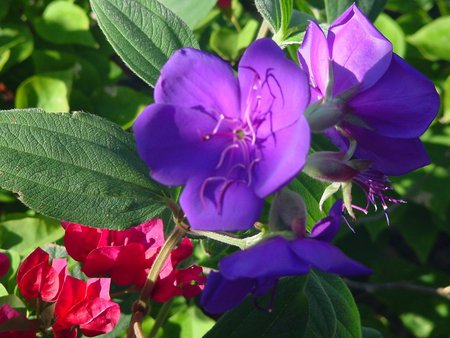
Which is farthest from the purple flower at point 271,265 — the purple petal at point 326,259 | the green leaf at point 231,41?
the green leaf at point 231,41

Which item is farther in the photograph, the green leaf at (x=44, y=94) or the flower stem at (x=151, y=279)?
the green leaf at (x=44, y=94)

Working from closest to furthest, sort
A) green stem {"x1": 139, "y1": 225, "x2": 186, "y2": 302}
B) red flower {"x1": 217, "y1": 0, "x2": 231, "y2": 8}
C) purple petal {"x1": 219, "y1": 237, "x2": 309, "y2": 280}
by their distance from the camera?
purple petal {"x1": 219, "y1": 237, "x2": 309, "y2": 280} < green stem {"x1": 139, "y1": 225, "x2": 186, "y2": 302} < red flower {"x1": 217, "y1": 0, "x2": 231, "y2": 8}

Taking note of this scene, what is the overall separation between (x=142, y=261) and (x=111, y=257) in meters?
0.04

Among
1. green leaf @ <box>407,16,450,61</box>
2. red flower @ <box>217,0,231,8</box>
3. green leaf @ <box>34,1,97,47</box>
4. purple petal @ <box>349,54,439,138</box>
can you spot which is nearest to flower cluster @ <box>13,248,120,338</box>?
purple petal @ <box>349,54,439,138</box>

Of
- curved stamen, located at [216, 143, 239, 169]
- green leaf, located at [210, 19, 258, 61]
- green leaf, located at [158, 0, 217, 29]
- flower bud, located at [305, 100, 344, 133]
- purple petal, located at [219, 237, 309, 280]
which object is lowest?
Result: green leaf, located at [210, 19, 258, 61]

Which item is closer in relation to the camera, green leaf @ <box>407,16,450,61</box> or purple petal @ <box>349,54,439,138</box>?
purple petal @ <box>349,54,439,138</box>

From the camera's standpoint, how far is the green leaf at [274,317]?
32.3 inches

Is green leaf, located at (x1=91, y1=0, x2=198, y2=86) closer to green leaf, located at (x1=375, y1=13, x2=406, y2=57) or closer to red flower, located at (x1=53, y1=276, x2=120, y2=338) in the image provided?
red flower, located at (x1=53, y1=276, x2=120, y2=338)

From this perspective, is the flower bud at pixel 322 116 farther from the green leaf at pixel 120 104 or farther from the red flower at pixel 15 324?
the green leaf at pixel 120 104

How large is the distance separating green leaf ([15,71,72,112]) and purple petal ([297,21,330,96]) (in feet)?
2.00

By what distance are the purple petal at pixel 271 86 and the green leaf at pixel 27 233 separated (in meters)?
0.54

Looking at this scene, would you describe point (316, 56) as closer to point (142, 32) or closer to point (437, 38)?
point (142, 32)

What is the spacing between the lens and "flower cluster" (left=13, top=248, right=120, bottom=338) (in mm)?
803

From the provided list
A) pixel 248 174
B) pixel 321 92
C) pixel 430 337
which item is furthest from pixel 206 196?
pixel 430 337
